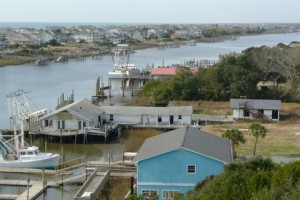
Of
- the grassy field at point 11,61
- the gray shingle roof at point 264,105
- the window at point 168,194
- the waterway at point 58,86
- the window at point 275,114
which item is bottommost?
the waterway at point 58,86

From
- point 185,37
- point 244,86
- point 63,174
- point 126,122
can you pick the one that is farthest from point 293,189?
point 185,37

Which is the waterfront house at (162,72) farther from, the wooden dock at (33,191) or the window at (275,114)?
the wooden dock at (33,191)

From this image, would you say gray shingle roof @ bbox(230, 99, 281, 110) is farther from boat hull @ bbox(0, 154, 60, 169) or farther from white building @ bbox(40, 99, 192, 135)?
boat hull @ bbox(0, 154, 60, 169)

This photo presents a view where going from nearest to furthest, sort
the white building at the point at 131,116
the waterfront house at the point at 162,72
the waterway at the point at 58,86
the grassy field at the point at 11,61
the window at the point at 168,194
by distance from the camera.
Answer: the window at the point at 168,194
the waterway at the point at 58,86
the white building at the point at 131,116
the waterfront house at the point at 162,72
the grassy field at the point at 11,61

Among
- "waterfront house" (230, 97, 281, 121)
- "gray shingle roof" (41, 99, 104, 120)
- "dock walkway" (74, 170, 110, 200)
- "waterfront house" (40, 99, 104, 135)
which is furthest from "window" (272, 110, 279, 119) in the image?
"dock walkway" (74, 170, 110, 200)

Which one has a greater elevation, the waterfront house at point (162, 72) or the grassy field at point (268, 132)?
the waterfront house at point (162, 72)

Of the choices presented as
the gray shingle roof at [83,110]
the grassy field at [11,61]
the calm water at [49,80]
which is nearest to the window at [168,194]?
the gray shingle roof at [83,110]

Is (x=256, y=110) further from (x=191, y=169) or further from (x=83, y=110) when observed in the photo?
(x=191, y=169)

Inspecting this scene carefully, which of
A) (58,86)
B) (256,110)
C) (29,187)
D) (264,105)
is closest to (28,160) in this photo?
(29,187)
